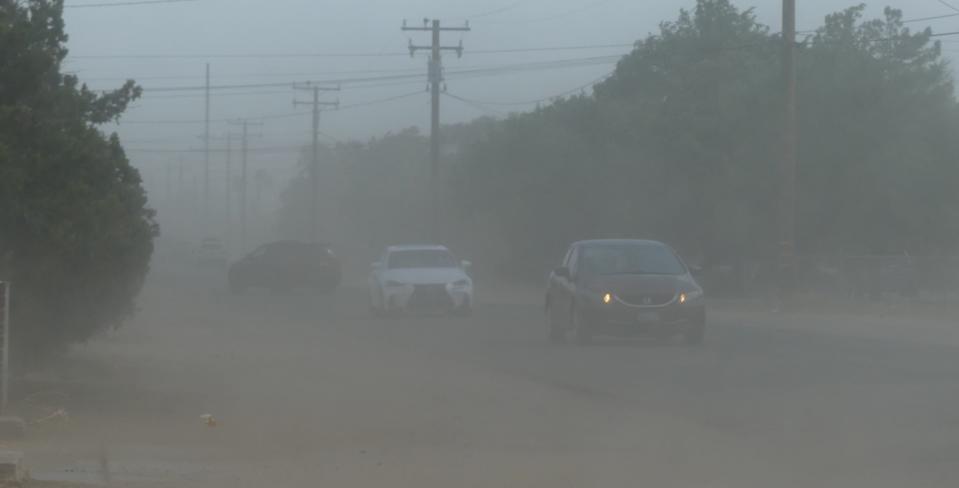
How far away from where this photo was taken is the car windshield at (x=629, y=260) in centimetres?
2277

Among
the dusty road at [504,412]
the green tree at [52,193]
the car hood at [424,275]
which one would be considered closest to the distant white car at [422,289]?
the car hood at [424,275]

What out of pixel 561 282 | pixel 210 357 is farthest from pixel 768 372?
pixel 210 357

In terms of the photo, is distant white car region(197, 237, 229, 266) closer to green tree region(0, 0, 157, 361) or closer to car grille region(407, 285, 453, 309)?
car grille region(407, 285, 453, 309)

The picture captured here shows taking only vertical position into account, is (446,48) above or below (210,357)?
above

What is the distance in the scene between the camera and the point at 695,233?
4838 centimetres

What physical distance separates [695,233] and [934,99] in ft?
29.7

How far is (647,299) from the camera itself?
22.0 meters

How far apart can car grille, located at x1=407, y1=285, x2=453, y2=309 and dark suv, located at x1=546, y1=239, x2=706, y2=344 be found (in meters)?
7.92

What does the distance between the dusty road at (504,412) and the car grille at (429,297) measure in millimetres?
6099

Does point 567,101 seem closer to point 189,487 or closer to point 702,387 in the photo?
point 702,387

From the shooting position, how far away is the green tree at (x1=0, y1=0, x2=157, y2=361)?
13.7m

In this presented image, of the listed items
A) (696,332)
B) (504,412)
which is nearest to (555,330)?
(696,332)

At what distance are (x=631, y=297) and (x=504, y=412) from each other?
8.11 metres

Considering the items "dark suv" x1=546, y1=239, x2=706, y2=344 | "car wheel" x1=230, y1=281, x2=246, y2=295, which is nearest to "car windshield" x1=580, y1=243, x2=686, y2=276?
"dark suv" x1=546, y1=239, x2=706, y2=344
